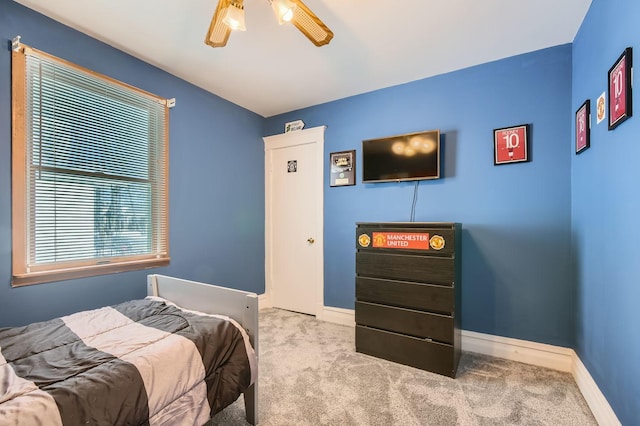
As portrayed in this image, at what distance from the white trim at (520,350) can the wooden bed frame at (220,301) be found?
1.90 m

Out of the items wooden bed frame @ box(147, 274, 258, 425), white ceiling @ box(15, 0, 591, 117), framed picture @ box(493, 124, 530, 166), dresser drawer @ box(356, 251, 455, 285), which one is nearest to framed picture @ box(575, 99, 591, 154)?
framed picture @ box(493, 124, 530, 166)

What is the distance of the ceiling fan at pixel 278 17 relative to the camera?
58.1 inches

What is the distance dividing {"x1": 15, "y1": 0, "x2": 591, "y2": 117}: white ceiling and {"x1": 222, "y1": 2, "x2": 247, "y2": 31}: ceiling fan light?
32cm

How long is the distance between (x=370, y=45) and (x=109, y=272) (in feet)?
8.63

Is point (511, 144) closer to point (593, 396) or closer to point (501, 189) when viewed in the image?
point (501, 189)

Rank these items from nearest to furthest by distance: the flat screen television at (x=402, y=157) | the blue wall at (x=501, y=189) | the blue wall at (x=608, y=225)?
the blue wall at (x=608, y=225), the blue wall at (x=501, y=189), the flat screen television at (x=402, y=157)

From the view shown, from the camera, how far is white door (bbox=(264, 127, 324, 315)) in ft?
11.1

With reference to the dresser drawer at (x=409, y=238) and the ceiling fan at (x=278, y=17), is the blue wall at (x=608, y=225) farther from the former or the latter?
the ceiling fan at (x=278, y=17)

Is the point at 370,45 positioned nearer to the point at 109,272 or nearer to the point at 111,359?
the point at 111,359

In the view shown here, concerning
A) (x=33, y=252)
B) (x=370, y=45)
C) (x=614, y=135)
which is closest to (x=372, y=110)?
(x=370, y=45)

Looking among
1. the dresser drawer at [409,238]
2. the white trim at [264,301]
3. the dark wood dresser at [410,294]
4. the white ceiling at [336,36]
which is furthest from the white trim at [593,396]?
the white trim at [264,301]

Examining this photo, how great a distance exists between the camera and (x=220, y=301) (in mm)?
1717

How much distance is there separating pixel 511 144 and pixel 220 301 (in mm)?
2490

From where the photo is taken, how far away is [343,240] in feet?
10.6
